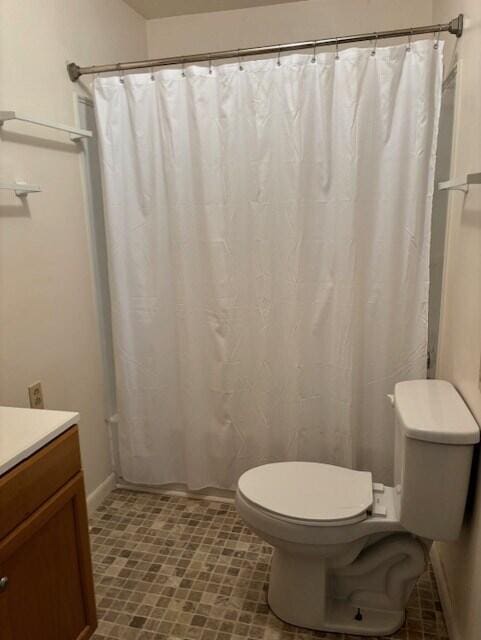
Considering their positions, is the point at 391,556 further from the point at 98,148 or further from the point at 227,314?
the point at 98,148

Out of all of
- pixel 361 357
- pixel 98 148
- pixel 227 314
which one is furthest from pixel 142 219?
pixel 361 357

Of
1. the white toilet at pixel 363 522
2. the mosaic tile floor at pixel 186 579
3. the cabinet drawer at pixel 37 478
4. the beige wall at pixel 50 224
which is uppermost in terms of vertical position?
the beige wall at pixel 50 224

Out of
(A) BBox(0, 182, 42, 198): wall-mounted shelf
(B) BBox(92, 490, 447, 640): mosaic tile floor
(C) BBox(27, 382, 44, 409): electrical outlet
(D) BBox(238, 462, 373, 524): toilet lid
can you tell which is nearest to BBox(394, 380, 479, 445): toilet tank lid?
(D) BBox(238, 462, 373, 524): toilet lid

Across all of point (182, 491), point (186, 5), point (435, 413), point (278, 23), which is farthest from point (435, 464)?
point (186, 5)

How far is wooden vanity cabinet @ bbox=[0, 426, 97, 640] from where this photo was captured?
45.2 inches

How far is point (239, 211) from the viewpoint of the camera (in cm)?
204

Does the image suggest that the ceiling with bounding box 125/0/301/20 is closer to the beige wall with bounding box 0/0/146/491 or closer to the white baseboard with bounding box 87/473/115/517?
the beige wall with bounding box 0/0/146/491

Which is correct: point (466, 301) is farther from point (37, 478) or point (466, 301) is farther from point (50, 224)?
point (50, 224)

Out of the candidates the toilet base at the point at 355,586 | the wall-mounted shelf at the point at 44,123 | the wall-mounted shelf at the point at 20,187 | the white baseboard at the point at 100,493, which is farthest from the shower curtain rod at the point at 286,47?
Answer: the white baseboard at the point at 100,493

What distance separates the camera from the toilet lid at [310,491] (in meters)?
1.56

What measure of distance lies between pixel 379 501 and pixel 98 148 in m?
1.85

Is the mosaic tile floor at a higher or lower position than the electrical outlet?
lower

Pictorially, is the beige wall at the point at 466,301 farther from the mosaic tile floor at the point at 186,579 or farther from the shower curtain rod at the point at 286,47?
the mosaic tile floor at the point at 186,579

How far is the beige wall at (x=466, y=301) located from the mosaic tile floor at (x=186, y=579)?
0.26 metres
